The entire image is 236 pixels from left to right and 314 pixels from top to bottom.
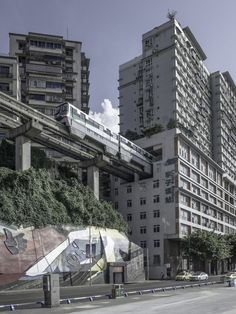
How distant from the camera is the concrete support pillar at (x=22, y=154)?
230 feet

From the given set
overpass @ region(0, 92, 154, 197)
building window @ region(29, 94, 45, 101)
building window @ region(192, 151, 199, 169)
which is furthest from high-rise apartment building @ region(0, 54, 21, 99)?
building window @ region(192, 151, 199, 169)

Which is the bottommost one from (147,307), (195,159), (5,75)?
(147,307)

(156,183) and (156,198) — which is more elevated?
(156,183)

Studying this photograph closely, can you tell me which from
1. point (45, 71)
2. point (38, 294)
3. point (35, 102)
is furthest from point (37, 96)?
point (38, 294)

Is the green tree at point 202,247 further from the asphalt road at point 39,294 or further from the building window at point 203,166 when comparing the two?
the asphalt road at point 39,294

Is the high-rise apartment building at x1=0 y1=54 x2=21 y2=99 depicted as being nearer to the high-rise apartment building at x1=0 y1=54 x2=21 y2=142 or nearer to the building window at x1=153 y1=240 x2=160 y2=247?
the high-rise apartment building at x1=0 y1=54 x2=21 y2=142

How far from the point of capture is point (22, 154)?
231 ft

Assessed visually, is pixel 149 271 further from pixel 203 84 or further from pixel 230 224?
pixel 203 84

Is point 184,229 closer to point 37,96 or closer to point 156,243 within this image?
point 156,243

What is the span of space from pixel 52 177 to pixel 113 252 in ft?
50.6

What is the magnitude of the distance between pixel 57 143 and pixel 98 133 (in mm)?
8473

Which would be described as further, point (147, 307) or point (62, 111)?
point (62, 111)

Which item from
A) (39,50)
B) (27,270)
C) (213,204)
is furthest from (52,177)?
(213,204)

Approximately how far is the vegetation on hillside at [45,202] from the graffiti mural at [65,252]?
1.31 m
